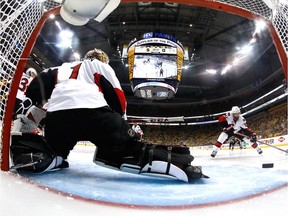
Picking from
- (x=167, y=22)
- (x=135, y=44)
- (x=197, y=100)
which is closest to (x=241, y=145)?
(x=135, y=44)

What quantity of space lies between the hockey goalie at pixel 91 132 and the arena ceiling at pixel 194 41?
6199 mm

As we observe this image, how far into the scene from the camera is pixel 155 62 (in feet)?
18.3

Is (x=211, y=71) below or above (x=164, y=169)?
above

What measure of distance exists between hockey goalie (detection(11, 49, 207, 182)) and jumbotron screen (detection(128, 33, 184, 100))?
4.42 m

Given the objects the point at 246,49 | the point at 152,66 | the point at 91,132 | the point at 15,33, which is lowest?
the point at 91,132

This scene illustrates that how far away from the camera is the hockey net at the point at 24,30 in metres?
0.95

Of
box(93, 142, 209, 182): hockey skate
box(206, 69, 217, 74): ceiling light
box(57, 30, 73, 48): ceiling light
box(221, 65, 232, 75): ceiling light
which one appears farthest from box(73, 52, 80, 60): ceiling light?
box(93, 142, 209, 182): hockey skate

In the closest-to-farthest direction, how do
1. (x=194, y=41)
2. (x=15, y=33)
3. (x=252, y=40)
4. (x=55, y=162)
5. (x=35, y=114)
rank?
(x=15, y=33)
(x=55, y=162)
(x=35, y=114)
(x=252, y=40)
(x=194, y=41)

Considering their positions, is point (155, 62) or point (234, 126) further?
point (155, 62)

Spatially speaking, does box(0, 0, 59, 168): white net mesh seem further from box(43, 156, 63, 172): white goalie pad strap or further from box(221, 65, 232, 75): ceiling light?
box(221, 65, 232, 75): ceiling light

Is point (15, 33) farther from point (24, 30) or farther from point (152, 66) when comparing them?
point (152, 66)

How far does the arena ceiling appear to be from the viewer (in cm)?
838

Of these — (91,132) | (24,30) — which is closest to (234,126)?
(91,132)

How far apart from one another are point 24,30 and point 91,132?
52 centimetres
